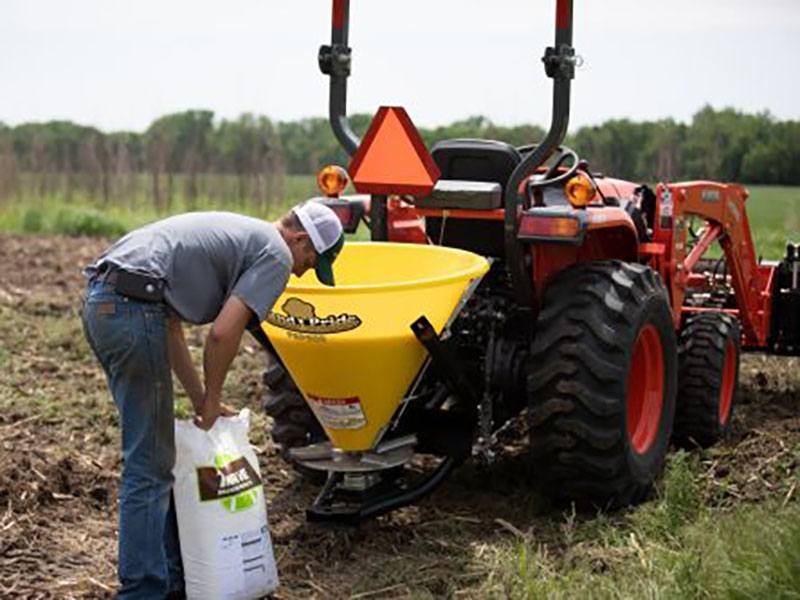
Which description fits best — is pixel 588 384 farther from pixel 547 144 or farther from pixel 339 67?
pixel 339 67

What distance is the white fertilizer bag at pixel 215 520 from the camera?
467 centimetres

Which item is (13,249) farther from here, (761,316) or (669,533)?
(669,533)

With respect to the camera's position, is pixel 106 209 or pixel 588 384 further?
pixel 106 209

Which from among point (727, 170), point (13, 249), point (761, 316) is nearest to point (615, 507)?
point (761, 316)

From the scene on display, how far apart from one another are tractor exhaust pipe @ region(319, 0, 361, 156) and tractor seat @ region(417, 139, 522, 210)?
0.41m

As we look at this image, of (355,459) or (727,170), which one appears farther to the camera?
(727,170)

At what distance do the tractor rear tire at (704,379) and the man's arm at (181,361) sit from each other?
2.85 meters

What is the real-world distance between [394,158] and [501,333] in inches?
35.2

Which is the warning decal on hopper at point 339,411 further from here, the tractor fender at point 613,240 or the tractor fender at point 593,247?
the tractor fender at point 613,240

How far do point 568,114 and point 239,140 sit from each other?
52.6 feet

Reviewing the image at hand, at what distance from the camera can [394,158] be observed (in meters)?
5.84

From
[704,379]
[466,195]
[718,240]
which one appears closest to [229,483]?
[466,195]

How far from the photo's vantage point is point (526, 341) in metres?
5.93

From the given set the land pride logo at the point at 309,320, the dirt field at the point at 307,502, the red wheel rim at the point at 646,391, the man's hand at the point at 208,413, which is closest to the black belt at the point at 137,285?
the man's hand at the point at 208,413
